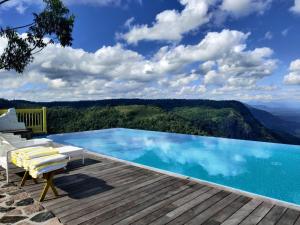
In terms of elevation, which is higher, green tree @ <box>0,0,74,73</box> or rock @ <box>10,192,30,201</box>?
green tree @ <box>0,0,74,73</box>

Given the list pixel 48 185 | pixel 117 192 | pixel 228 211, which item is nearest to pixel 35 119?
pixel 48 185

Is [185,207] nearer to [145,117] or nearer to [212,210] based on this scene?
[212,210]

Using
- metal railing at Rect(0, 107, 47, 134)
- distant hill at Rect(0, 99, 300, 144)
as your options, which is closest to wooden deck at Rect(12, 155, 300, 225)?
metal railing at Rect(0, 107, 47, 134)

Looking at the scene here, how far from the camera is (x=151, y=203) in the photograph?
327 centimetres

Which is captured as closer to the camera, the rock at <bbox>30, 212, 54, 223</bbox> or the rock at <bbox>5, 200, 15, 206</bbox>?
the rock at <bbox>30, 212, 54, 223</bbox>

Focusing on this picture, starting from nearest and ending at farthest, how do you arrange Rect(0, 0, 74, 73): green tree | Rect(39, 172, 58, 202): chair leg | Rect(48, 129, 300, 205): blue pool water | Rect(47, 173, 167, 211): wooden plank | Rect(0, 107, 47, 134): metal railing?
1. Rect(47, 173, 167, 211): wooden plank
2. Rect(39, 172, 58, 202): chair leg
3. Rect(48, 129, 300, 205): blue pool water
4. Rect(0, 0, 74, 73): green tree
5. Rect(0, 107, 47, 134): metal railing

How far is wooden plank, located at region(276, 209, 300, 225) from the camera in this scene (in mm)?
2754

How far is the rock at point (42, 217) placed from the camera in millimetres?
2803

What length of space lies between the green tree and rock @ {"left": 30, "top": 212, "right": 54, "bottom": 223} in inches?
230

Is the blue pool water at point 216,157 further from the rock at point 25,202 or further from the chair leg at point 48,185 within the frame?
the rock at point 25,202

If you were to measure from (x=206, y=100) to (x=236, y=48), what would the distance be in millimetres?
25944

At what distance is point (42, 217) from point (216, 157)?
5.87 meters

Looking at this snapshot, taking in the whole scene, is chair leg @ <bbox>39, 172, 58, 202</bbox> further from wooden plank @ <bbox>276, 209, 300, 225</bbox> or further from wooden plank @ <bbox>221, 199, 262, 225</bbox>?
wooden plank @ <bbox>276, 209, 300, 225</bbox>

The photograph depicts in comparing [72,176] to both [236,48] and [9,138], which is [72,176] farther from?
[236,48]
